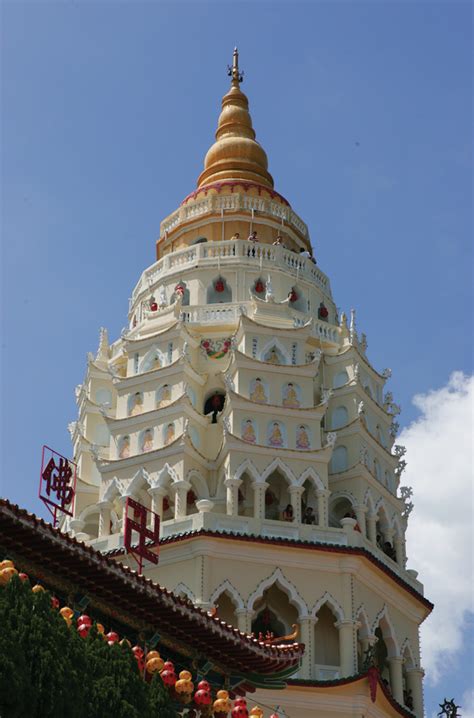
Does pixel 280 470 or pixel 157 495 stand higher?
pixel 280 470

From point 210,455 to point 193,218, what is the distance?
35.1 ft

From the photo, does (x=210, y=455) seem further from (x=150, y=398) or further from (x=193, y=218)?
(x=193, y=218)

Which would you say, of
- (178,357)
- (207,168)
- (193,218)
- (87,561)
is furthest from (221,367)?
(87,561)

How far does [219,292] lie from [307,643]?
13265mm

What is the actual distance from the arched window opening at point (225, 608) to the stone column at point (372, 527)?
5603 millimetres

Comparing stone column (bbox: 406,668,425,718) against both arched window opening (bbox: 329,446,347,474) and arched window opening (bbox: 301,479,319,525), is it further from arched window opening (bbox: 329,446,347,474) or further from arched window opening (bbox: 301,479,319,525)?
arched window opening (bbox: 329,446,347,474)

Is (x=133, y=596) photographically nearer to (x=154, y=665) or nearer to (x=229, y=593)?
(x=154, y=665)

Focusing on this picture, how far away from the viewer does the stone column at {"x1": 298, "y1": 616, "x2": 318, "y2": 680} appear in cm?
3859

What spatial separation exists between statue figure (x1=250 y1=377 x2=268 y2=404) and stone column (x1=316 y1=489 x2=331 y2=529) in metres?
3.37

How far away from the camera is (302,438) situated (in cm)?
4291

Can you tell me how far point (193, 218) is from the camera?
166 feet

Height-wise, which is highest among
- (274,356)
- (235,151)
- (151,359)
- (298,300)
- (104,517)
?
(235,151)

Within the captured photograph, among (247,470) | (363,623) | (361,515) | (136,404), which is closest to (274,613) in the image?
(363,623)

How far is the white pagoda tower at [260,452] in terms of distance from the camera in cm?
3959
